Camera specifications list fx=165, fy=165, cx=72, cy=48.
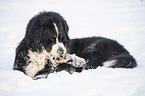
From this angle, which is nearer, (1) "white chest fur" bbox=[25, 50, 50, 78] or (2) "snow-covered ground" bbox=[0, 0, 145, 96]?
(2) "snow-covered ground" bbox=[0, 0, 145, 96]

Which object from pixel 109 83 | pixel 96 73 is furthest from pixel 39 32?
pixel 109 83

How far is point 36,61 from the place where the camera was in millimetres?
2766

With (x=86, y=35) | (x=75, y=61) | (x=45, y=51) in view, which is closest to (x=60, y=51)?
(x=45, y=51)

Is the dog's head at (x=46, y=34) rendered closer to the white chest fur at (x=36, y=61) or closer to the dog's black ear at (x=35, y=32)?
the dog's black ear at (x=35, y=32)

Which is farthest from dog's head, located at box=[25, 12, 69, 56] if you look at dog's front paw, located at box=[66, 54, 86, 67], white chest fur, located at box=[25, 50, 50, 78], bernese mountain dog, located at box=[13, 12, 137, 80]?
dog's front paw, located at box=[66, 54, 86, 67]

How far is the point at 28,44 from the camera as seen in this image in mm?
2752

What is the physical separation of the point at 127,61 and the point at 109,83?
922 mm

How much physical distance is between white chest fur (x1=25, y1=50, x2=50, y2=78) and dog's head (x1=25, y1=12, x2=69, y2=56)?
4.0 inches

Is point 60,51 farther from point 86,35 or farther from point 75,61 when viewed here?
point 86,35

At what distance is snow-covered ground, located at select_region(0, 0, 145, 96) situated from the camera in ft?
6.46

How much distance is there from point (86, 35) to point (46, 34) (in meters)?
2.95

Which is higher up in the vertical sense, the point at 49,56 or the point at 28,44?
the point at 28,44

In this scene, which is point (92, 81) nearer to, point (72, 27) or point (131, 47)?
point (131, 47)

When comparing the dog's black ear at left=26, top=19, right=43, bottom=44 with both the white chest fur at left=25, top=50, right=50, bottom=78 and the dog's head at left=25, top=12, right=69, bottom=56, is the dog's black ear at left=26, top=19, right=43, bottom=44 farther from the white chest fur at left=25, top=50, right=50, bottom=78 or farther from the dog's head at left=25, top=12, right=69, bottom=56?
the white chest fur at left=25, top=50, right=50, bottom=78
